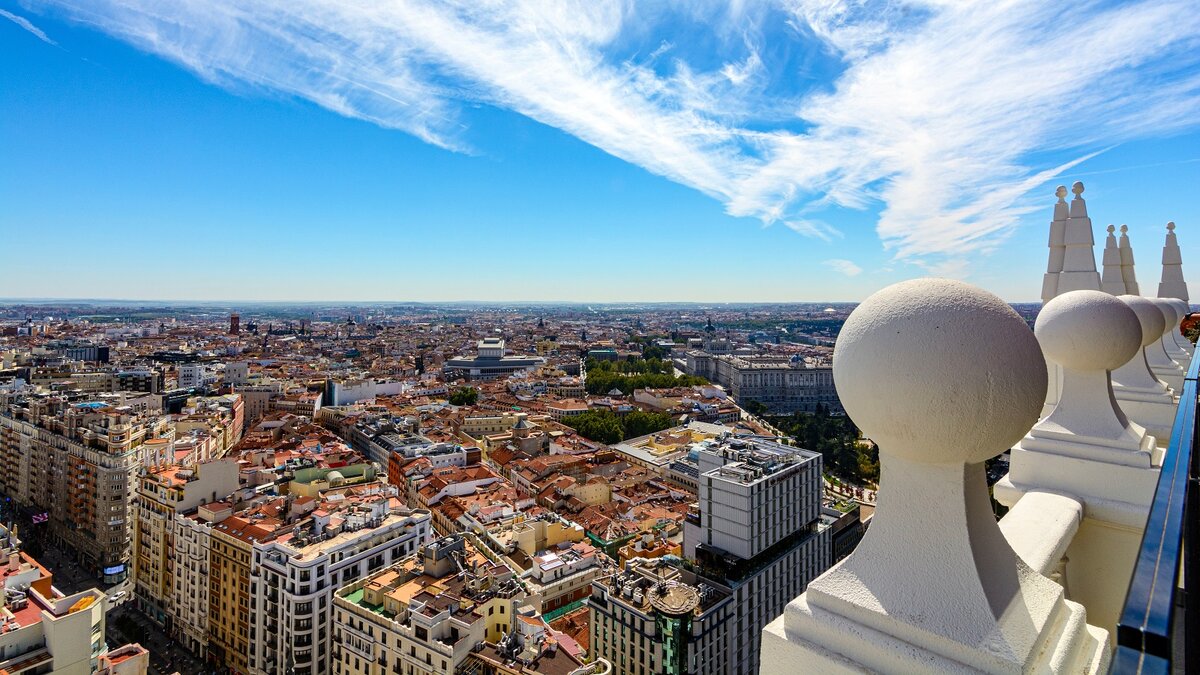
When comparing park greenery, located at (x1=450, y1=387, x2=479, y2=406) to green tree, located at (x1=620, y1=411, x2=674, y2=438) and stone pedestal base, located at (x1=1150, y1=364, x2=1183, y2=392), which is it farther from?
stone pedestal base, located at (x1=1150, y1=364, x2=1183, y2=392)

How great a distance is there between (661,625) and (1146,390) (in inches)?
623

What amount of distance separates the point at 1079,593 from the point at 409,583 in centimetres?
1810

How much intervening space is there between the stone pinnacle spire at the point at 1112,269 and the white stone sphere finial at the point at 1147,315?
193cm

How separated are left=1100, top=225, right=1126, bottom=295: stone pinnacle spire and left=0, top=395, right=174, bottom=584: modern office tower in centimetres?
3767

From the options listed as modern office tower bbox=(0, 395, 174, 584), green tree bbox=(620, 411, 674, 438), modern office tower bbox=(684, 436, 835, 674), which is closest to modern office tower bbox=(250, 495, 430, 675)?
modern office tower bbox=(684, 436, 835, 674)

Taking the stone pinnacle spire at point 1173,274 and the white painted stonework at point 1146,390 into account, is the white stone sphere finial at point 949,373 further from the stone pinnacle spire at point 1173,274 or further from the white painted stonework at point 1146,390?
the stone pinnacle spire at point 1173,274

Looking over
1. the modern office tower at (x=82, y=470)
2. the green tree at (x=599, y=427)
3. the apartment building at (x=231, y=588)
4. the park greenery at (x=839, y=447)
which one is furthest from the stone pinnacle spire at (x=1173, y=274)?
the green tree at (x=599, y=427)

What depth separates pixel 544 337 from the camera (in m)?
133

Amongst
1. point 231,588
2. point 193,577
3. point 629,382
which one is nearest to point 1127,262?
point 231,588

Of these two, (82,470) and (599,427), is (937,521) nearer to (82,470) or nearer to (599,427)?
(82,470)

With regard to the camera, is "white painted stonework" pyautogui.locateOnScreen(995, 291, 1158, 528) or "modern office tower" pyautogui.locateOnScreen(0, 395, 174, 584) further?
"modern office tower" pyautogui.locateOnScreen(0, 395, 174, 584)

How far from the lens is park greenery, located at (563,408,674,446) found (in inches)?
1999

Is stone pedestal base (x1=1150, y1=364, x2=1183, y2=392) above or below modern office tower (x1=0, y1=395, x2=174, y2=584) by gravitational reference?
above

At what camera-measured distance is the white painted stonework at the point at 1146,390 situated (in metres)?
5.41
